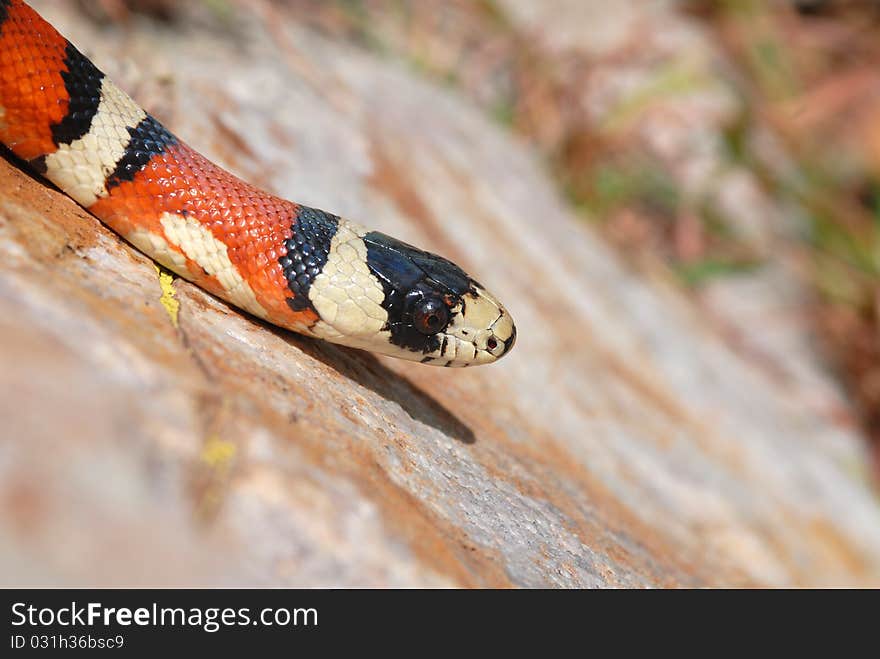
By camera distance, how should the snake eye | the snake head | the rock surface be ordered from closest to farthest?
the rock surface, the snake head, the snake eye

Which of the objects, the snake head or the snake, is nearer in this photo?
the snake

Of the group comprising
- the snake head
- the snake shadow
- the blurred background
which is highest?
the blurred background

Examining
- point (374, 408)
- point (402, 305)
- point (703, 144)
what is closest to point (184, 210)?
point (402, 305)

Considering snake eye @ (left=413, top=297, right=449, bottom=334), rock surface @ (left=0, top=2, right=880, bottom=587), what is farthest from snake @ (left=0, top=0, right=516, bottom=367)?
rock surface @ (left=0, top=2, right=880, bottom=587)

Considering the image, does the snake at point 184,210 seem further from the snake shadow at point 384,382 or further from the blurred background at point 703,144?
the blurred background at point 703,144

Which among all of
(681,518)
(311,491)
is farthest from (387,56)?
(311,491)

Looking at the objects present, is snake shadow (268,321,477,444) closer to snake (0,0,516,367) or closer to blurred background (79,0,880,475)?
snake (0,0,516,367)

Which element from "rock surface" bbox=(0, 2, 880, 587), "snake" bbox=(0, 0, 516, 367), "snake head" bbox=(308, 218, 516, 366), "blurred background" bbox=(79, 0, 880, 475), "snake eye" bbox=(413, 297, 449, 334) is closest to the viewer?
"rock surface" bbox=(0, 2, 880, 587)
